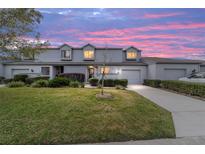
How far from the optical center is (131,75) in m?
24.6

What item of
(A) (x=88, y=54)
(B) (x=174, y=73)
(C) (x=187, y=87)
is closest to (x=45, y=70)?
(A) (x=88, y=54)

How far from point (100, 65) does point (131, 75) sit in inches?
158

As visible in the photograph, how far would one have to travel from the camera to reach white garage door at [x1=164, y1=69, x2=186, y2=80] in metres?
22.3

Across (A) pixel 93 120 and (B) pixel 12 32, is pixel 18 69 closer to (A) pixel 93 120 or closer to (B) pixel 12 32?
(B) pixel 12 32

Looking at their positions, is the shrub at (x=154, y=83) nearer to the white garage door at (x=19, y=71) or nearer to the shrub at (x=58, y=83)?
the shrub at (x=58, y=83)

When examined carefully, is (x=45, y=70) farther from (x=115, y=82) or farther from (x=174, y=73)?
(x=174, y=73)

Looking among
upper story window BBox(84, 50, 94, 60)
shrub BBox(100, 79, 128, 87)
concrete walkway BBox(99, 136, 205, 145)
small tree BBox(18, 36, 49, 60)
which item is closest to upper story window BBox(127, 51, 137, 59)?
upper story window BBox(84, 50, 94, 60)

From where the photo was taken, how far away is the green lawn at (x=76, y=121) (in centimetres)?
507

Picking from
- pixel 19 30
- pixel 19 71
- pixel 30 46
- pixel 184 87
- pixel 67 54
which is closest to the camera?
pixel 19 30

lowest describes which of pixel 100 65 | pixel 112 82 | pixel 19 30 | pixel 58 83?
pixel 112 82

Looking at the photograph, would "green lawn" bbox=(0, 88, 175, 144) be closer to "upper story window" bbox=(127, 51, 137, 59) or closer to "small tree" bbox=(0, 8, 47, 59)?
"small tree" bbox=(0, 8, 47, 59)

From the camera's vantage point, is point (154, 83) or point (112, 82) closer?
point (112, 82)
